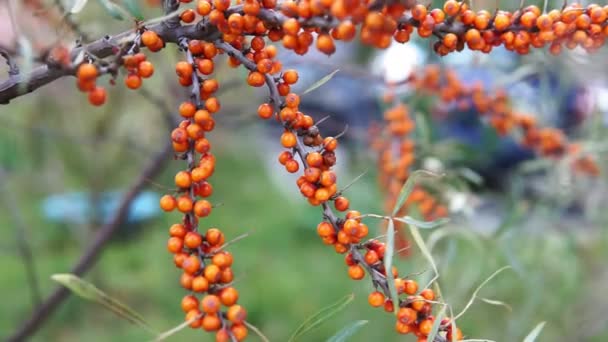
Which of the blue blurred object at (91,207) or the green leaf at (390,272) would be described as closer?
the green leaf at (390,272)

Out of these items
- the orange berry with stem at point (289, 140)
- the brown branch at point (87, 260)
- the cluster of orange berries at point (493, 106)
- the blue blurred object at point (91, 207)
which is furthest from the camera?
the blue blurred object at point (91, 207)

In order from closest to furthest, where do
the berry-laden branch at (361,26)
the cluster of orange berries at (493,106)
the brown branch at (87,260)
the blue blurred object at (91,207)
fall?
1. the berry-laden branch at (361,26)
2. the brown branch at (87,260)
3. the cluster of orange berries at (493,106)
4. the blue blurred object at (91,207)

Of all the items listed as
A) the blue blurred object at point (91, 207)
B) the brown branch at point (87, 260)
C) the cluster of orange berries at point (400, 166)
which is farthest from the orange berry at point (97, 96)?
the blue blurred object at point (91, 207)

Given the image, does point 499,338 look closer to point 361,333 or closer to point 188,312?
point 361,333

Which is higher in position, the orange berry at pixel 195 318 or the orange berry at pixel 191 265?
the orange berry at pixel 191 265

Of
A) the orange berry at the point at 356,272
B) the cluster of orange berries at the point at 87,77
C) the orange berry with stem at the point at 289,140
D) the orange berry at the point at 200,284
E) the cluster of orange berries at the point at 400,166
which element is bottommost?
the cluster of orange berries at the point at 400,166

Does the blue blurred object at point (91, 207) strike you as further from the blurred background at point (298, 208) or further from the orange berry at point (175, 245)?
the orange berry at point (175, 245)

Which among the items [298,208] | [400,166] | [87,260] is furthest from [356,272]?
[298,208]

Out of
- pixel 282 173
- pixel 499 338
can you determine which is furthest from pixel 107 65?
pixel 282 173
